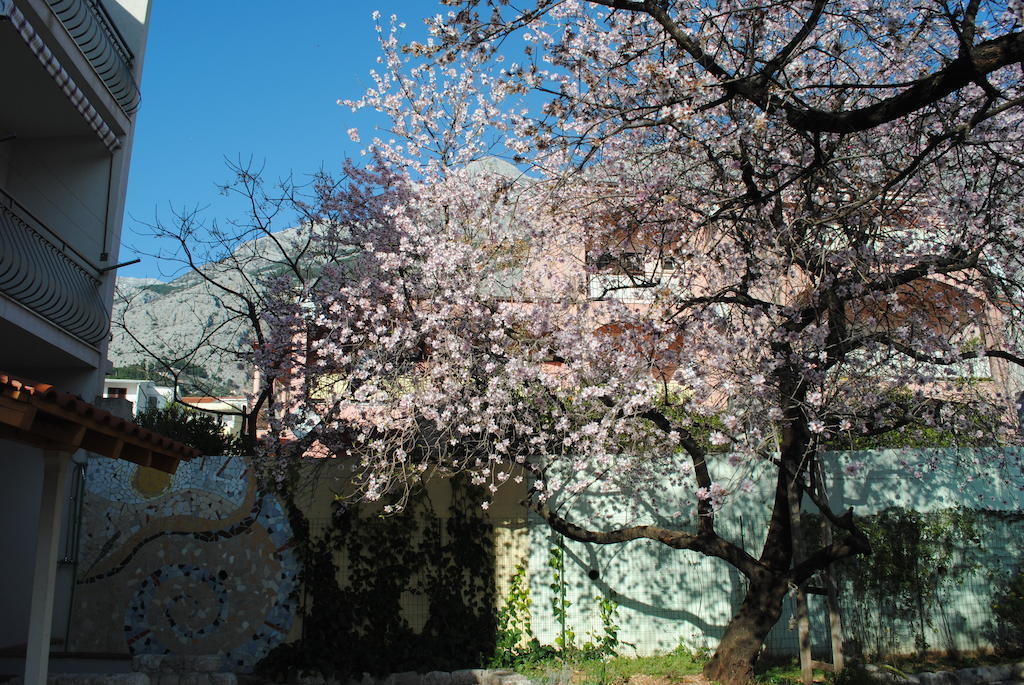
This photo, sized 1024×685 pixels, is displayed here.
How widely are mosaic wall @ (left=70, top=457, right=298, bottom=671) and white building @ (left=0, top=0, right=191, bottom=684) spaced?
1.14 ft

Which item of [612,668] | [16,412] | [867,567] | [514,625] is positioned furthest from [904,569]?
[16,412]

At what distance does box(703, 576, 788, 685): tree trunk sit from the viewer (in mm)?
8117

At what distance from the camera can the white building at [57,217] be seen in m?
9.63

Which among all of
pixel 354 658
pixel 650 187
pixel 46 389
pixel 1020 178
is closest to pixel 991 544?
pixel 1020 178

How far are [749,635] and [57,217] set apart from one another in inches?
404

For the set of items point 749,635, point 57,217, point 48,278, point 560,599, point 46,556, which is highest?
point 57,217

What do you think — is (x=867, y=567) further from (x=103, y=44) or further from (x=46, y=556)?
(x=103, y=44)

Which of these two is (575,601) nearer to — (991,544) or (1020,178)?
(991,544)

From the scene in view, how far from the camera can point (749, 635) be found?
819 centimetres

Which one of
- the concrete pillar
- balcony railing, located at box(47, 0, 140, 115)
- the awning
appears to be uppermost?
balcony railing, located at box(47, 0, 140, 115)

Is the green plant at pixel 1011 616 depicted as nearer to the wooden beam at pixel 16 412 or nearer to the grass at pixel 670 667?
the grass at pixel 670 667

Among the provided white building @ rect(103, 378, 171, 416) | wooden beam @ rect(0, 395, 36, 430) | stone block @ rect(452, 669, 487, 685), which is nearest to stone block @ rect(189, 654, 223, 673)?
stone block @ rect(452, 669, 487, 685)

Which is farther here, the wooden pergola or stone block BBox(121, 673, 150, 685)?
stone block BBox(121, 673, 150, 685)

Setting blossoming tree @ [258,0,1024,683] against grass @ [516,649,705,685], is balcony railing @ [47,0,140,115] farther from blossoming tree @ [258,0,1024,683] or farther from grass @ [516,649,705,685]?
grass @ [516,649,705,685]
